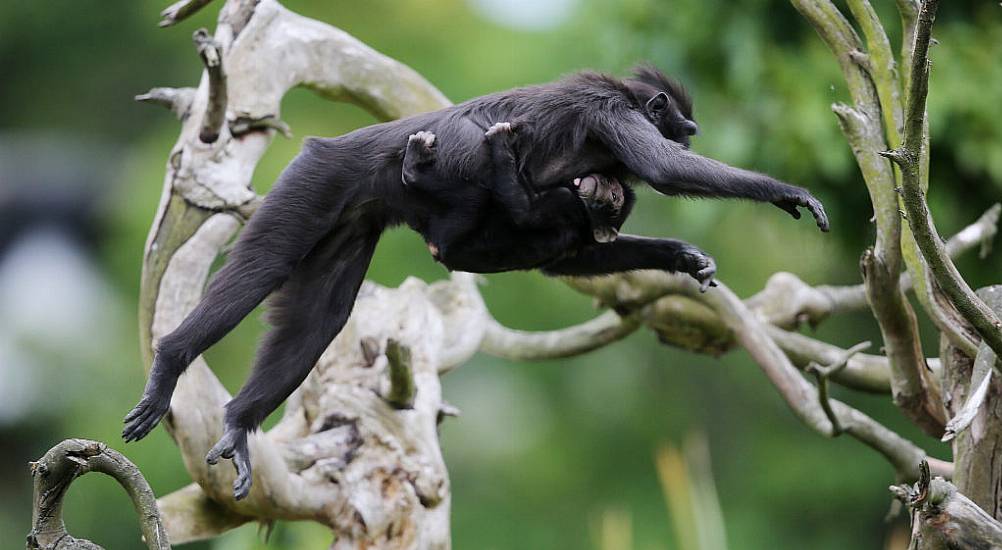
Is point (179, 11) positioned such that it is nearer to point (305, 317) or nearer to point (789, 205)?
point (305, 317)

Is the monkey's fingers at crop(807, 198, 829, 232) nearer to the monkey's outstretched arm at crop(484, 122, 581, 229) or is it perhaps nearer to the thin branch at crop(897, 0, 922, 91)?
the thin branch at crop(897, 0, 922, 91)

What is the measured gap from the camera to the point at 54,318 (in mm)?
17484

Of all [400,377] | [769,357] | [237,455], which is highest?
[769,357]

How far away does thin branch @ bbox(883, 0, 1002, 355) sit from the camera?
4250 mm

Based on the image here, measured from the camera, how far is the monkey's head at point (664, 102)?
241 inches

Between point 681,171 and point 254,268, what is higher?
point 681,171

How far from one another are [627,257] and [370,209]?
1346 millimetres

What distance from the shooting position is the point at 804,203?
5223mm

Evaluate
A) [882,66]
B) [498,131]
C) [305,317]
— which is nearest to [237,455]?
[305,317]

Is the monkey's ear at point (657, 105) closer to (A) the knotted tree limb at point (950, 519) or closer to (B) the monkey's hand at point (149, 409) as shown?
(A) the knotted tree limb at point (950, 519)

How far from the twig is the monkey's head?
1.35 m

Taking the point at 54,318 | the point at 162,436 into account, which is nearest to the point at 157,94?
the point at 162,436

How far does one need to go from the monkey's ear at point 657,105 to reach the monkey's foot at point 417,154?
114cm

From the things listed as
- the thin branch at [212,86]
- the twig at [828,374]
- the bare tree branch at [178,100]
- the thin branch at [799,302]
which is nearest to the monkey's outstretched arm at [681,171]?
the twig at [828,374]
